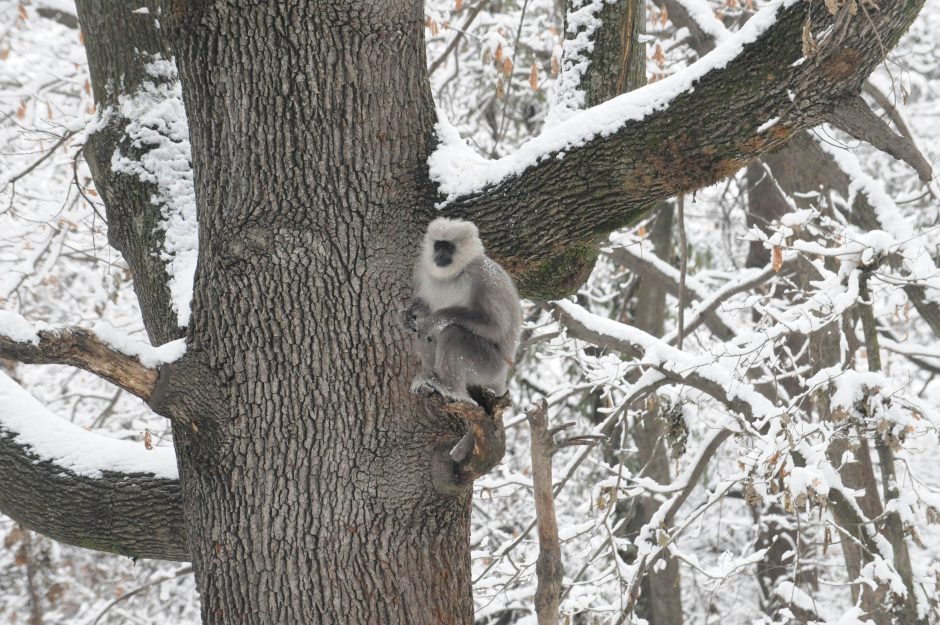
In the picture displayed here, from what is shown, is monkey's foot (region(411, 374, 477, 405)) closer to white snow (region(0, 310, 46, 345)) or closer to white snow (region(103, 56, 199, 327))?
white snow (region(103, 56, 199, 327))

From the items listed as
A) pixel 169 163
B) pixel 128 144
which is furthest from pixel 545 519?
pixel 128 144

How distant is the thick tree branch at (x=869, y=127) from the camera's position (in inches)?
104

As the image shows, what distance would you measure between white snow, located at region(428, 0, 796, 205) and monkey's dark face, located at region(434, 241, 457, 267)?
0.25 meters

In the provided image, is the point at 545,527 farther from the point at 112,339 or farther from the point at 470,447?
the point at 112,339

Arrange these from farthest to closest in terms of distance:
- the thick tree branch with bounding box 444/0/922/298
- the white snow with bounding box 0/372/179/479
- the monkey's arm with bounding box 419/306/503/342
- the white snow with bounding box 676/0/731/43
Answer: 1. the white snow with bounding box 676/0/731/43
2. the monkey's arm with bounding box 419/306/503/342
3. the white snow with bounding box 0/372/179/479
4. the thick tree branch with bounding box 444/0/922/298

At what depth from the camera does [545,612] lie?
3242mm

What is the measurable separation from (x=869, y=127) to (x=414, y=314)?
5.44 ft

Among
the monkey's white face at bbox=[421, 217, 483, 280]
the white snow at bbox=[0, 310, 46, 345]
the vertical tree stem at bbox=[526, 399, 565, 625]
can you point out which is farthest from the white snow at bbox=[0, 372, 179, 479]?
the vertical tree stem at bbox=[526, 399, 565, 625]

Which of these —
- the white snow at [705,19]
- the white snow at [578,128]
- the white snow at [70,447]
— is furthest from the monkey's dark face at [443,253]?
the white snow at [705,19]

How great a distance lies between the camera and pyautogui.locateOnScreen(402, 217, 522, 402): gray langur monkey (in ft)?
11.2

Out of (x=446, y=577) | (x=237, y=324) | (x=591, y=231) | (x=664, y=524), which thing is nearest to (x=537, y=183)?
(x=591, y=231)

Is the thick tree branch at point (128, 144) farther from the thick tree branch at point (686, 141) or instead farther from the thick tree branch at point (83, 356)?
the thick tree branch at point (686, 141)

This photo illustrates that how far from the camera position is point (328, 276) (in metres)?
3.04

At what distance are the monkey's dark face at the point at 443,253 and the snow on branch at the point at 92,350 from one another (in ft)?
3.28
